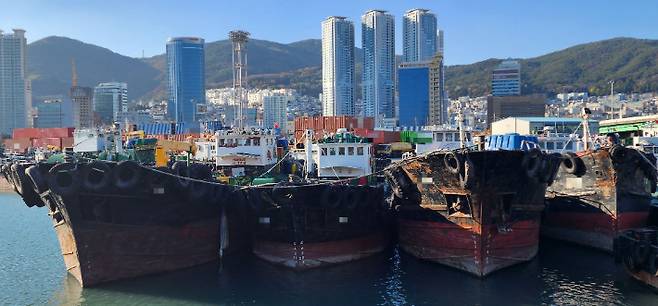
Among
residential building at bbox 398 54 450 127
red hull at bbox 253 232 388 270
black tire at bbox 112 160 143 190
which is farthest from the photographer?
residential building at bbox 398 54 450 127

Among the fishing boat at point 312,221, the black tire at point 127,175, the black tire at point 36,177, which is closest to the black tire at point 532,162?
the fishing boat at point 312,221

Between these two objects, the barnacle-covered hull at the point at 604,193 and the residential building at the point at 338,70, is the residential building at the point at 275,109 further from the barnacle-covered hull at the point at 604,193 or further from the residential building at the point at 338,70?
the barnacle-covered hull at the point at 604,193

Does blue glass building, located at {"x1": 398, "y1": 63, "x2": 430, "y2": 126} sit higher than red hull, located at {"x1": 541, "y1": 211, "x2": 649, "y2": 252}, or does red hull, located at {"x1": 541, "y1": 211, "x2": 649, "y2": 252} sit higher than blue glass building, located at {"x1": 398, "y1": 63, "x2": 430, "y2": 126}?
blue glass building, located at {"x1": 398, "y1": 63, "x2": 430, "y2": 126}

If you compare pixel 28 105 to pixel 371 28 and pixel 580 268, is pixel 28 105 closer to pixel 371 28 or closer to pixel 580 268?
pixel 371 28

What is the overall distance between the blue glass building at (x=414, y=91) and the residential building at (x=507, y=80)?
59452 millimetres

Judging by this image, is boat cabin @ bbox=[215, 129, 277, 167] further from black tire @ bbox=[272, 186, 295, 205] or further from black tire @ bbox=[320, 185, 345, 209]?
black tire @ bbox=[320, 185, 345, 209]

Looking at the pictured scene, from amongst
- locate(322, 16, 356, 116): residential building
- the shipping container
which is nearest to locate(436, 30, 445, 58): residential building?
locate(322, 16, 356, 116): residential building

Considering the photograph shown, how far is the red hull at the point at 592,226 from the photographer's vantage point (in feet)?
76.6

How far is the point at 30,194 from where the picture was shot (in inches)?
776

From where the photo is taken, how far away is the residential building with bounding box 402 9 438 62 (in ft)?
559

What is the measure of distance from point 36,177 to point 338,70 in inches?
5698

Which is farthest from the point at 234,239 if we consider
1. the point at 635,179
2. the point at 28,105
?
the point at 28,105

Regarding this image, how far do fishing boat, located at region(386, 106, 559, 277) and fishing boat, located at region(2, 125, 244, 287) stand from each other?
7113 millimetres

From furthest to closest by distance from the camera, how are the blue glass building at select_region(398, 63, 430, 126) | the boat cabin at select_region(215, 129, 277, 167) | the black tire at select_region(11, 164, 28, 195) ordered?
1. the blue glass building at select_region(398, 63, 430, 126)
2. the boat cabin at select_region(215, 129, 277, 167)
3. the black tire at select_region(11, 164, 28, 195)
